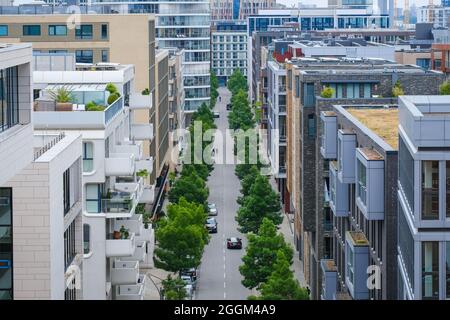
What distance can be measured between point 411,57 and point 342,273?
5822 centimetres

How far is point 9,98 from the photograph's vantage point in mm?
22219

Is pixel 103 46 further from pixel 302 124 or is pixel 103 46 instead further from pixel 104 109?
pixel 104 109

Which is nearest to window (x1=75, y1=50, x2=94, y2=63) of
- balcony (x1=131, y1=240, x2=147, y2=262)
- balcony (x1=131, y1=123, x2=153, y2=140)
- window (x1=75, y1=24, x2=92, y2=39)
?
window (x1=75, y1=24, x2=92, y2=39)

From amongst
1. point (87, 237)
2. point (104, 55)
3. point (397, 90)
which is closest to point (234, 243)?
point (104, 55)

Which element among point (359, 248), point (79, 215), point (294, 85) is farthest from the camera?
point (294, 85)

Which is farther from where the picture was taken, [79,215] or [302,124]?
[302,124]

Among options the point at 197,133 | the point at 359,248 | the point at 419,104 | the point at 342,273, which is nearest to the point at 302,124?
the point at 342,273

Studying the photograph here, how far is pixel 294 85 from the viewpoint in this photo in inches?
2372

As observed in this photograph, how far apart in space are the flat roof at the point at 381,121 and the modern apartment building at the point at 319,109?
535 cm

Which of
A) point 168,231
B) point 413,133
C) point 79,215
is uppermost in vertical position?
point 413,133

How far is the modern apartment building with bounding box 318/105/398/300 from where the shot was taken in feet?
97.5

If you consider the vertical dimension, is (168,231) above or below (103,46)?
below

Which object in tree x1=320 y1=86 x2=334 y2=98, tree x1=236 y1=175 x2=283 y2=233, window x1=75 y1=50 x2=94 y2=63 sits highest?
window x1=75 y1=50 x2=94 y2=63

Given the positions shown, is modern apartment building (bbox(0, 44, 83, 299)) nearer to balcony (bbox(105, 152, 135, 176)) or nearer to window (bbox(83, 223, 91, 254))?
window (bbox(83, 223, 91, 254))
